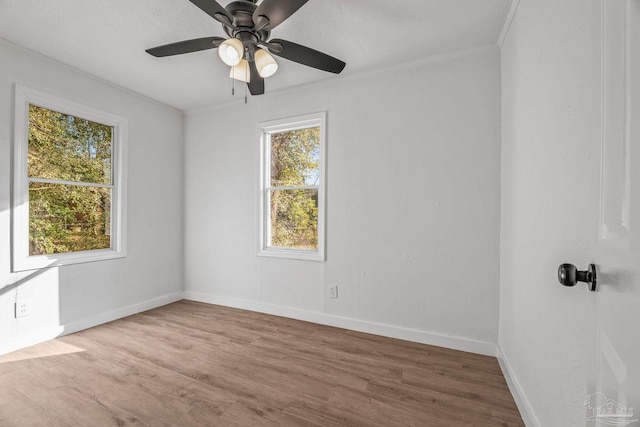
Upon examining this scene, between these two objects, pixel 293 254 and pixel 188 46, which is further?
pixel 293 254

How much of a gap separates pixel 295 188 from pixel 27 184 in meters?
2.38

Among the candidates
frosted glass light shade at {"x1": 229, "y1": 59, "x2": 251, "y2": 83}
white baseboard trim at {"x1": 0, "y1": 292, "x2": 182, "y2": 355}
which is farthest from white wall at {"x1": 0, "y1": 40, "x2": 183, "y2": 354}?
frosted glass light shade at {"x1": 229, "y1": 59, "x2": 251, "y2": 83}

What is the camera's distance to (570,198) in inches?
41.9

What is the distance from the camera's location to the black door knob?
0.74m

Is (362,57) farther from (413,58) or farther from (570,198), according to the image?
(570,198)

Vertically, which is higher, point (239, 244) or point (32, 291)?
point (239, 244)

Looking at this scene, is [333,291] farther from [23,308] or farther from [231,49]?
[23,308]

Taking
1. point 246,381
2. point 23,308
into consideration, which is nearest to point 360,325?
point 246,381

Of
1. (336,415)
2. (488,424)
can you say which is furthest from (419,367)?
(336,415)

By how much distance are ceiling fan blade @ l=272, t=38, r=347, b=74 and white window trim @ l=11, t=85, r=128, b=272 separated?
7.49 feet

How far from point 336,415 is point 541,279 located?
133 cm

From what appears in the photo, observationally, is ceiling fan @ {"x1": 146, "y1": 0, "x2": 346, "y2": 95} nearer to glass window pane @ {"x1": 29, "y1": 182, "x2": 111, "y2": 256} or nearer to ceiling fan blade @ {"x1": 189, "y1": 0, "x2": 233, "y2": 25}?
ceiling fan blade @ {"x1": 189, "y1": 0, "x2": 233, "y2": 25}

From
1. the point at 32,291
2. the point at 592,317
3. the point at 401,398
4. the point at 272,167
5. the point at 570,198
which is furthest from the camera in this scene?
the point at 272,167

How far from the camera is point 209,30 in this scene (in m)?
2.04
